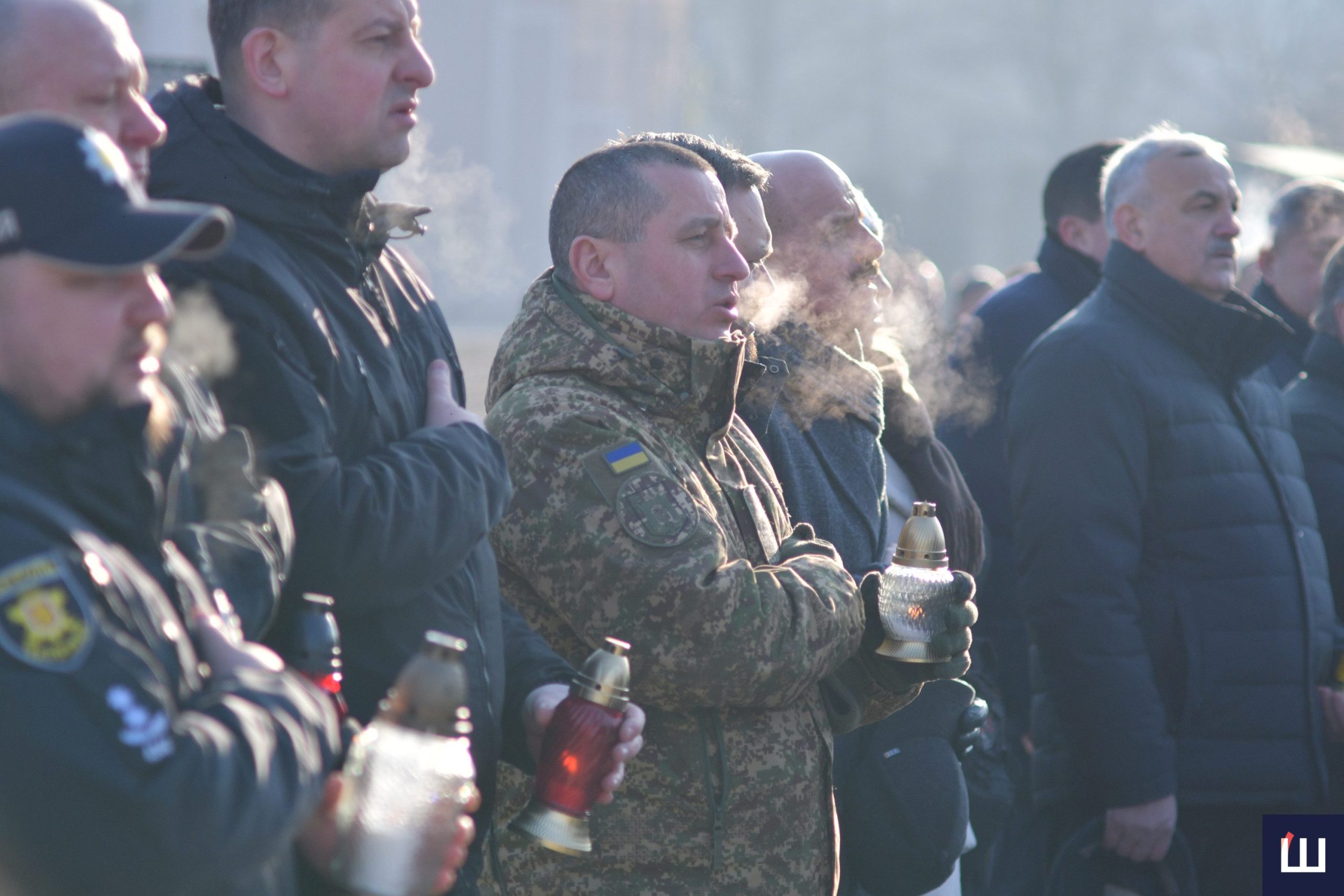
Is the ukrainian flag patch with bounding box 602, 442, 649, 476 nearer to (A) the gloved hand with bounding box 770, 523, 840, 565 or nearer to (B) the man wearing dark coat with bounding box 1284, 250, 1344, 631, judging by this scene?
(A) the gloved hand with bounding box 770, 523, 840, 565

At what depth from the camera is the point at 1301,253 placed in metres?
6.03

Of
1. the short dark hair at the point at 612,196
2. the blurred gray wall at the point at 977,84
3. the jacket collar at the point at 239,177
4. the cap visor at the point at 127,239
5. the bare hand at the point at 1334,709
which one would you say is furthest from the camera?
the blurred gray wall at the point at 977,84

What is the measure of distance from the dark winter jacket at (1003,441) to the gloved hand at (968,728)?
1.13 meters

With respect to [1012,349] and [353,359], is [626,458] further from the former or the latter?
[1012,349]

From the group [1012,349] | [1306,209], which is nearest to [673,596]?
[1012,349]

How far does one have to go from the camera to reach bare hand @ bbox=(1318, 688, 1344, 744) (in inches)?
164

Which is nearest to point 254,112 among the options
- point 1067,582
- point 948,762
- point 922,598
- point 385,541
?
point 385,541

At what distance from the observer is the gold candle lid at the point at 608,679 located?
2146mm

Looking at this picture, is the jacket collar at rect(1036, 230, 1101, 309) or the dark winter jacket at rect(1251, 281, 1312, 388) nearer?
the jacket collar at rect(1036, 230, 1101, 309)

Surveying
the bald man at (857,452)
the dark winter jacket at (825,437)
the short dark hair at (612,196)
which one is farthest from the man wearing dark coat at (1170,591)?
the short dark hair at (612,196)

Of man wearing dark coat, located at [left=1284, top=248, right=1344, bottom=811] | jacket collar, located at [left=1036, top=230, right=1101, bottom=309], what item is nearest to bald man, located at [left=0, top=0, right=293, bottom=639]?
man wearing dark coat, located at [left=1284, top=248, right=1344, bottom=811]

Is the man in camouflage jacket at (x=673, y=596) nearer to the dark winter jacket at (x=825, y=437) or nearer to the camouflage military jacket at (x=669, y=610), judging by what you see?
the camouflage military jacket at (x=669, y=610)

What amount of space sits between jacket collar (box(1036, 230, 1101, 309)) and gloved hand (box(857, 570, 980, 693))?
9.23 feet

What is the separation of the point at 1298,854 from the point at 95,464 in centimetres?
361
